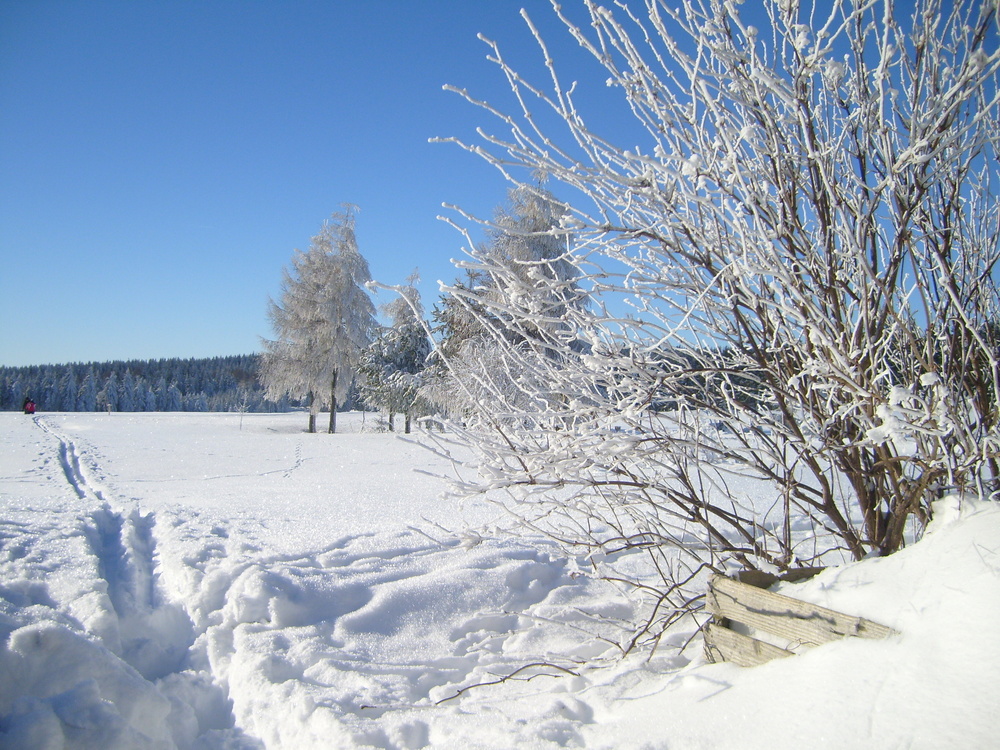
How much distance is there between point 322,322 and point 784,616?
80.7 feet

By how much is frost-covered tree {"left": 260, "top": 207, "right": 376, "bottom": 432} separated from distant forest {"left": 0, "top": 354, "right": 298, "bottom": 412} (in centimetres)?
3971

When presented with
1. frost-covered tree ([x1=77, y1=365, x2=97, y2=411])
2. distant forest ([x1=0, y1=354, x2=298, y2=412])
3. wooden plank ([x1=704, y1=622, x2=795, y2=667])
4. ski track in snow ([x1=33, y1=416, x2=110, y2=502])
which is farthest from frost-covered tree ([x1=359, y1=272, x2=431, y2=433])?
frost-covered tree ([x1=77, y1=365, x2=97, y2=411])

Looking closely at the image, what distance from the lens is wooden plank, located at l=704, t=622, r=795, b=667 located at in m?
2.21

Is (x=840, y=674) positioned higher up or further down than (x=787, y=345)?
further down

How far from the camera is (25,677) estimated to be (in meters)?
2.37

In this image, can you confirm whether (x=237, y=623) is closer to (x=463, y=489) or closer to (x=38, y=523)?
(x=463, y=489)

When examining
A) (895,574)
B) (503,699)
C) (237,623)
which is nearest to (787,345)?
(895,574)

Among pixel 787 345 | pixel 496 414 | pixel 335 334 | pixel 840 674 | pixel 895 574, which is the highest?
pixel 335 334

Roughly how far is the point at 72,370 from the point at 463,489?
92.2 metres

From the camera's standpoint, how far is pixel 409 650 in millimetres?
3217

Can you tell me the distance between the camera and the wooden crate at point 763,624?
1.98 m

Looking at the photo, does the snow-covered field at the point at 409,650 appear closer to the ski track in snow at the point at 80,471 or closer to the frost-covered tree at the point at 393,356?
the ski track in snow at the point at 80,471

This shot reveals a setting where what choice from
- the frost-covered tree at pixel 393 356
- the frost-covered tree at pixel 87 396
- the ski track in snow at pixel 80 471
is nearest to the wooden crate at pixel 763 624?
the ski track in snow at pixel 80 471

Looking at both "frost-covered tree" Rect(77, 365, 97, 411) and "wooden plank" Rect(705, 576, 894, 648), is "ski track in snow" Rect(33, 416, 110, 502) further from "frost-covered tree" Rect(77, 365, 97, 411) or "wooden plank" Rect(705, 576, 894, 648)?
"frost-covered tree" Rect(77, 365, 97, 411)
